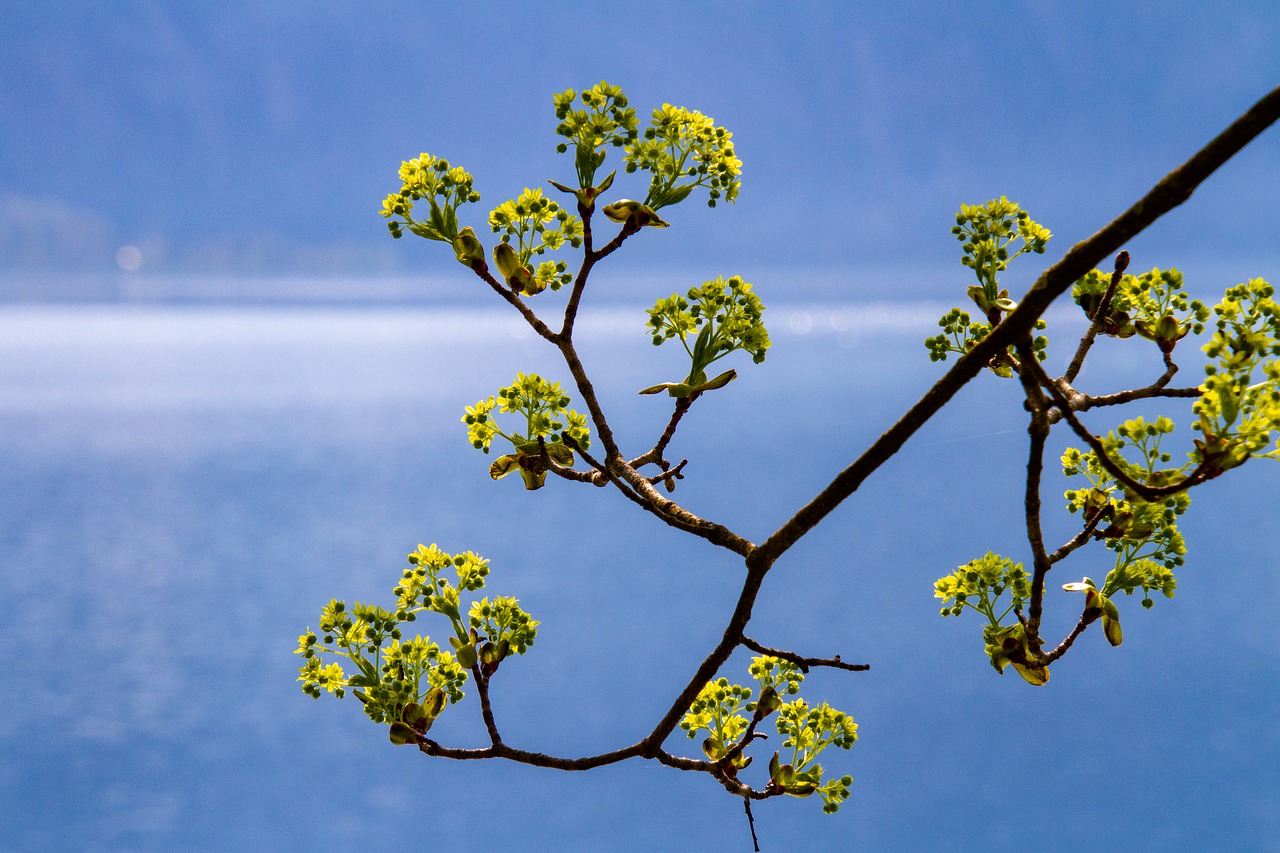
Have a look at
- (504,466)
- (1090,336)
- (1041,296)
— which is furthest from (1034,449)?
(504,466)

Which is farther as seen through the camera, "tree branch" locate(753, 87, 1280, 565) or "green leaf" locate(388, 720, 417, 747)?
"green leaf" locate(388, 720, 417, 747)

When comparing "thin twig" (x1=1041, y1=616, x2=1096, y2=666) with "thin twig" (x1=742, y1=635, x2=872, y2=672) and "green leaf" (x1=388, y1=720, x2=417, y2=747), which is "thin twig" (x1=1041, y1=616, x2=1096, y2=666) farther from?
"green leaf" (x1=388, y1=720, x2=417, y2=747)

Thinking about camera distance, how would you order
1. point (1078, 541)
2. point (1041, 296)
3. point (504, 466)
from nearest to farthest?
point (1041, 296) → point (1078, 541) → point (504, 466)

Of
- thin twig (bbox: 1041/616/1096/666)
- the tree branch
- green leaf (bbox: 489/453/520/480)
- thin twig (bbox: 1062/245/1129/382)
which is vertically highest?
green leaf (bbox: 489/453/520/480)

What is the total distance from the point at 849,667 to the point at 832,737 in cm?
96

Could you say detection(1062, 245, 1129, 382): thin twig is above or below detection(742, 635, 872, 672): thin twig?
above

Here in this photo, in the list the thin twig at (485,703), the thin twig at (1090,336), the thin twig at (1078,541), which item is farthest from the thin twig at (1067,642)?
the thin twig at (485,703)

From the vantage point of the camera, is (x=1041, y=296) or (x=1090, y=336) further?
(x=1090, y=336)

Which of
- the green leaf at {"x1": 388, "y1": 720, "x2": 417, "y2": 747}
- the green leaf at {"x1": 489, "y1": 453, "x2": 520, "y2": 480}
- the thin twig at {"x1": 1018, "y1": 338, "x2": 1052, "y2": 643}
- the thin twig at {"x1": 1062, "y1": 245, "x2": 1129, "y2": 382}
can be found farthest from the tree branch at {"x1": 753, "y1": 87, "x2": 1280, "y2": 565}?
the green leaf at {"x1": 388, "y1": 720, "x2": 417, "y2": 747}

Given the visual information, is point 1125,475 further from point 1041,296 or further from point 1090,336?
point 1090,336

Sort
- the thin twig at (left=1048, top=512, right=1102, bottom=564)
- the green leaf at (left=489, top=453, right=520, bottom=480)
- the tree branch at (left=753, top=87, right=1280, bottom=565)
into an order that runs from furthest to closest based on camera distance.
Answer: the green leaf at (left=489, top=453, right=520, bottom=480) < the thin twig at (left=1048, top=512, right=1102, bottom=564) < the tree branch at (left=753, top=87, right=1280, bottom=565)

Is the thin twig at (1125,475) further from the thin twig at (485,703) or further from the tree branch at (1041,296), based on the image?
the thin twig at (485,703)

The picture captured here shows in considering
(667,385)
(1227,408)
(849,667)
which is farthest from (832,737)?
(1227,408)

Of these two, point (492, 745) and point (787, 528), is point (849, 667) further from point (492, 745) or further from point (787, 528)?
point (492, 745)
